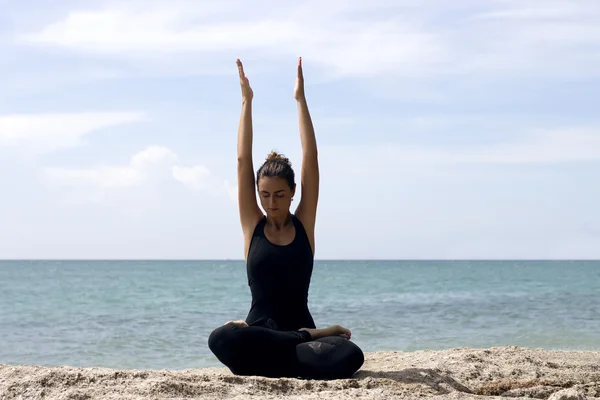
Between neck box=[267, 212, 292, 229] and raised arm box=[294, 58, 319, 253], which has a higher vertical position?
raised arm box=[294, 58, 319, 253]

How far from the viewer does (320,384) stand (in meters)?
3.99

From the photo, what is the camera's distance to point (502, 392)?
4.36 metres

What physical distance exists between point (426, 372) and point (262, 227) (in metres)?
1.37

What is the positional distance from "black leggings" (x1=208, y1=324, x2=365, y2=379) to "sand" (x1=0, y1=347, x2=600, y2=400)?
0.14m

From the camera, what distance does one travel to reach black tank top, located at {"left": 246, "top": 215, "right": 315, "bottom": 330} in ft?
14.9

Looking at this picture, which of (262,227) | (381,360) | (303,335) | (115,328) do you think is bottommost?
(115,328)

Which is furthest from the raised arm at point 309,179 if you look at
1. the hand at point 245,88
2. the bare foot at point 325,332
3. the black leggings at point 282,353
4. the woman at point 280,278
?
the black leggings at point 282,353

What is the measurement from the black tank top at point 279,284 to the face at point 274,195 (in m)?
0.22

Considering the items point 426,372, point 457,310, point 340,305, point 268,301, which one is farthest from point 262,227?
point 340,305

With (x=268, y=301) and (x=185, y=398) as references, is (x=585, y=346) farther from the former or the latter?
(x=185, y=398)

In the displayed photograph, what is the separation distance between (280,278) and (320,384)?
0.79 m

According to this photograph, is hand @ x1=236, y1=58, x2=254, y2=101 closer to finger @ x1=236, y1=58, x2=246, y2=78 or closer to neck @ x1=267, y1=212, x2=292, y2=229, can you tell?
finger @ x1=236, y1=58, x2=246, y2=78

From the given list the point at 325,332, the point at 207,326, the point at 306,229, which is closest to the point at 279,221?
the point at 306,229

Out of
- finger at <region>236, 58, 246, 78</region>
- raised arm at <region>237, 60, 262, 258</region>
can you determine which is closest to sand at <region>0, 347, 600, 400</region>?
raised arm at <region>237, 60, 262, 258</region>
